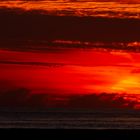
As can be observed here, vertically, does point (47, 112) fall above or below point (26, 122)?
above

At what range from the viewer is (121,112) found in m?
40.9
